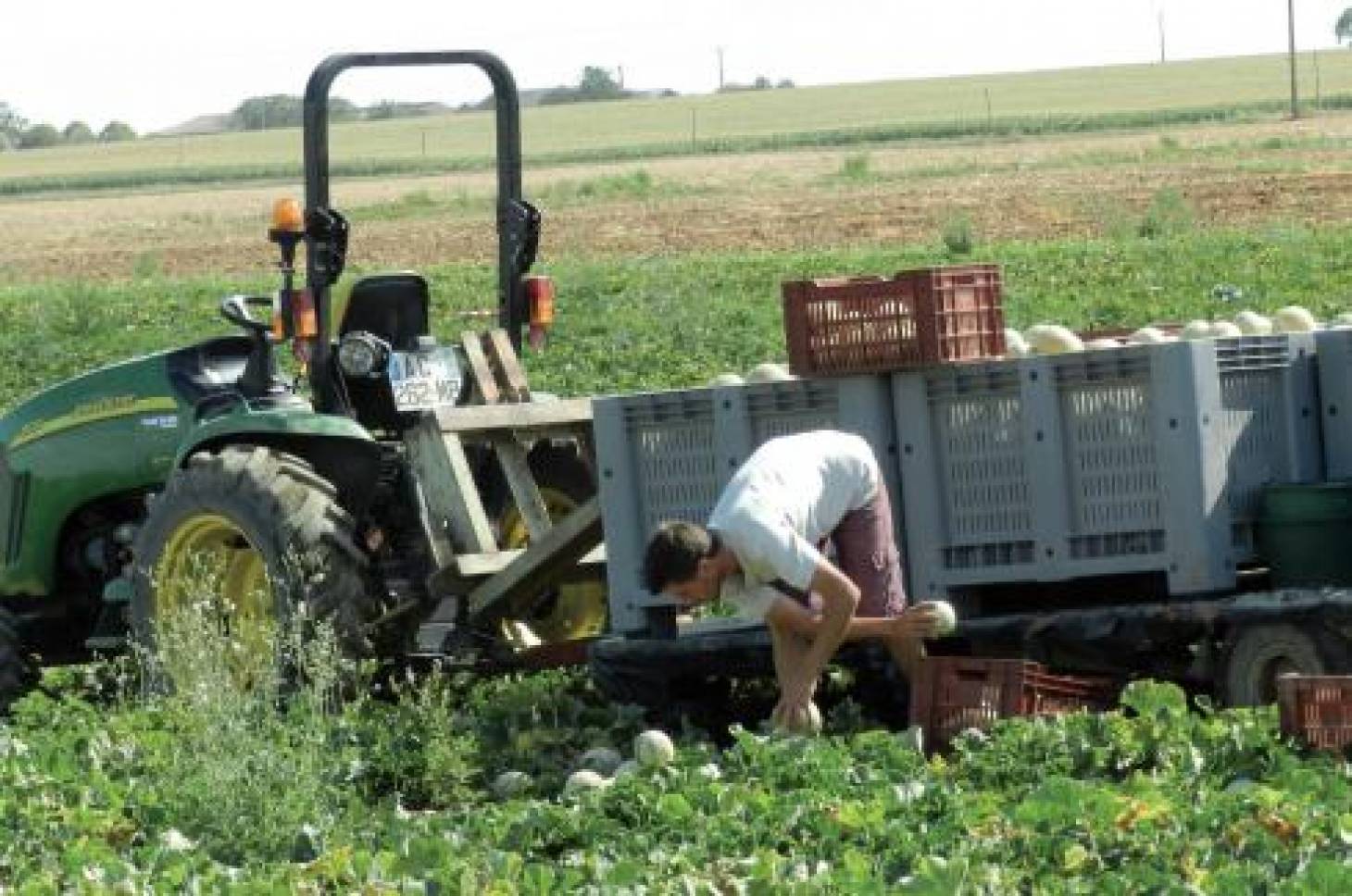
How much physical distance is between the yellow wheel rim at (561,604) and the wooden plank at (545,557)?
93cm

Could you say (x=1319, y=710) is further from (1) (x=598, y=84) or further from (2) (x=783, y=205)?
(1) (x=598, y=84)

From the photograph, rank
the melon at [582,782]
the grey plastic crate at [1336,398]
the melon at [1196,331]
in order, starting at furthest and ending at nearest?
the melon at [1196,331] → the grey plastic crate at [1336,398] → the melon at [582,782]

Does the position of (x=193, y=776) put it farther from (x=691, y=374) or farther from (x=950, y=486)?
(x=691, y=374)

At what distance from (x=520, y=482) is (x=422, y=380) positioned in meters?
0.59

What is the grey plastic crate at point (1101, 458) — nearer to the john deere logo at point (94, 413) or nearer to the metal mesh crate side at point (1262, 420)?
the metal mesh crate side at point (1262, 420)

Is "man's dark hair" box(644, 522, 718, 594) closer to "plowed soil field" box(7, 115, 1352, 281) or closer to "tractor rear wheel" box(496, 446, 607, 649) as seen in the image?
"tractor rear wheel" box(496, 446, 607, 649)

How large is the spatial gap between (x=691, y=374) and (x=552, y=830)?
52.4ft

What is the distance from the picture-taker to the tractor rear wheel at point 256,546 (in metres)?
12.3

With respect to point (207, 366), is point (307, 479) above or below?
below

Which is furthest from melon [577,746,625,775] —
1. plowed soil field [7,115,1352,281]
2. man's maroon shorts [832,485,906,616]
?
plowed soil field [7,115,1352,281]

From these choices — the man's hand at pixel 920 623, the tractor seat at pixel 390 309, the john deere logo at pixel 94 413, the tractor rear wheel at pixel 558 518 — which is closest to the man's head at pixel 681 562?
the man's hand at pixel 920 623

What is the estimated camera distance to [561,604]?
13.8 metres

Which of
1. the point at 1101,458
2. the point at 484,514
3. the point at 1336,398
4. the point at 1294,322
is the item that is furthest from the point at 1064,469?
the point at 484,514

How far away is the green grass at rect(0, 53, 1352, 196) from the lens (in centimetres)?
7306
